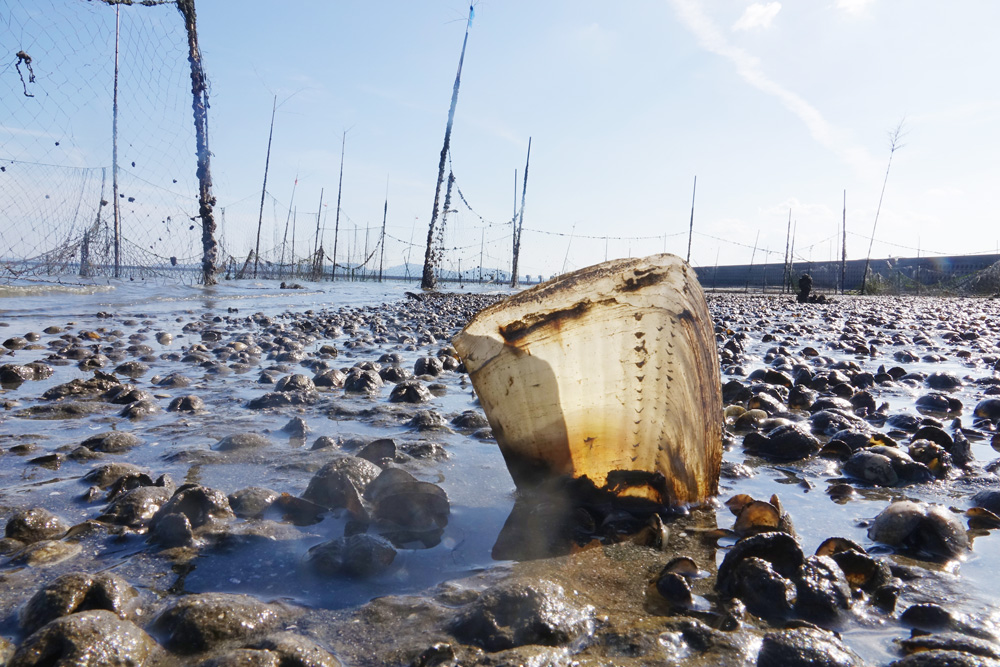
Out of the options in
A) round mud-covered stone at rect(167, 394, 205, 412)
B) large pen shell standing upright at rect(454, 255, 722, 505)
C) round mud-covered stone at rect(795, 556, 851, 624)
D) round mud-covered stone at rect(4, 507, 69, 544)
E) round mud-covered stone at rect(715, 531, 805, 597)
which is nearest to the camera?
round mud-covered stone at rect(795, 556, 851, 624)

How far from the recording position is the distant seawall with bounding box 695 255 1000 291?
35531 mm

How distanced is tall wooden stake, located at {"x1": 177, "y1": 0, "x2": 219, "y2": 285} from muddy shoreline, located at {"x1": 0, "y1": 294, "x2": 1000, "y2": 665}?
17753 mm

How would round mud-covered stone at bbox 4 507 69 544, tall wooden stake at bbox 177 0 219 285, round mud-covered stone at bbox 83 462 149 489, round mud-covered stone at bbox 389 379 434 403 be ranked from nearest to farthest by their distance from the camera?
round mud-covered stone at bbox 4 507 69 544, round mud-covered stone at bbox 83 462 149 489, round mud-covered stone at bbox 389 379 434 403, tall wooden stake at bbox 177 0 219 285

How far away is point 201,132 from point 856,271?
141ft

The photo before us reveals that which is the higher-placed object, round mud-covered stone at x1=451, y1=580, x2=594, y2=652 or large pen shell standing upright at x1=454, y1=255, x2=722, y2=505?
large pen shell standing upright at x1=454, y1=255, x2=722, y2=505

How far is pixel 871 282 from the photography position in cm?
3353

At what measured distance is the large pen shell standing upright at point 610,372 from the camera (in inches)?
82.0

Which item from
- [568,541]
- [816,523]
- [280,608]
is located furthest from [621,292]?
[280,608]

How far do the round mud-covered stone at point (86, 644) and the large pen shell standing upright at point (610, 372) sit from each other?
128cm

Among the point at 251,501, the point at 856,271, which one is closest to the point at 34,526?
the point at 251,501

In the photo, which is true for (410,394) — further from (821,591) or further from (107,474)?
(821,591)

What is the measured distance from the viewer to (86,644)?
1.21 meters

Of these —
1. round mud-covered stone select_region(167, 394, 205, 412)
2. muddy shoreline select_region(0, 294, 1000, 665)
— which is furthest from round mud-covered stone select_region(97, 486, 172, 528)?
round mud-covered stone select_region(167, 394, 205, 412)

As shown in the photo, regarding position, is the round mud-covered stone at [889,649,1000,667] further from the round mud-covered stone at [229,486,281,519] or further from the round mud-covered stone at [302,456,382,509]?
the round mud-covered stone at [229,486,281,519]
